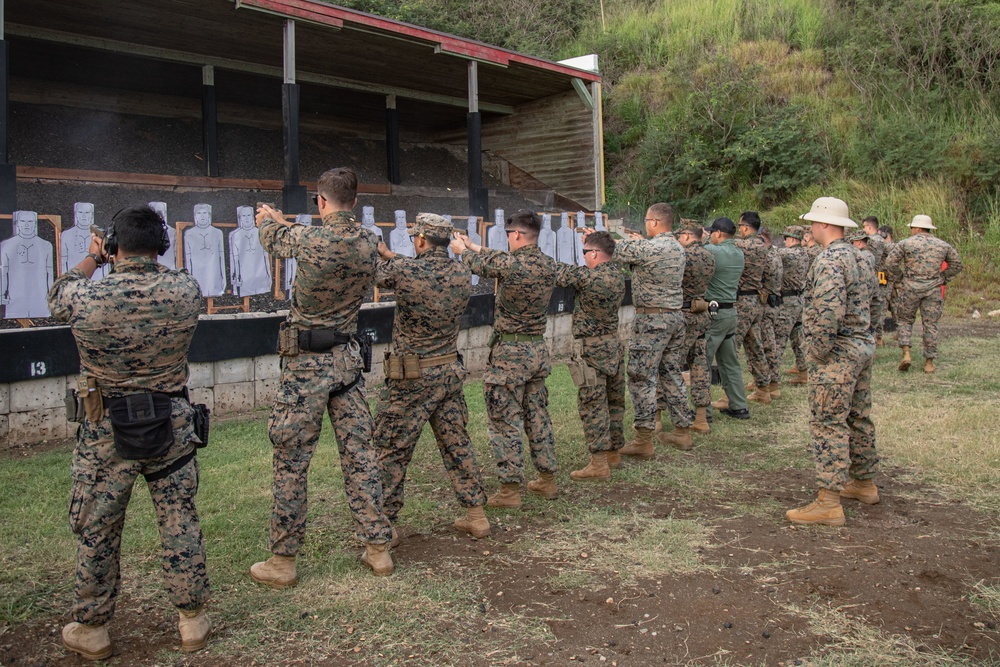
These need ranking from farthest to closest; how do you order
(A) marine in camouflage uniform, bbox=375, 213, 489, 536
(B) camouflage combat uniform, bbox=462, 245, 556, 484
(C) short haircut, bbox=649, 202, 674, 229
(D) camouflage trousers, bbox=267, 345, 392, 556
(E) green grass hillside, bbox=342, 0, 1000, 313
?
(E) green grass hillside, bbox=342, 0, 1000, 313 → (C) short haircut, bbox=649, 202, 674, 229 → (B) camouflage combat uniform, bbox=462, 245, 556, 484 → (A) marine in camouflage uniform, bbox=375, 213, 489, 536 → (D) camouflage trousers, bbox=267, 345, 392, 556

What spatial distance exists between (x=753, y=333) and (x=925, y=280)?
325 cm

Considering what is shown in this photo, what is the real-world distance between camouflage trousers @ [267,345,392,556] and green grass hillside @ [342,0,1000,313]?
14.9 m

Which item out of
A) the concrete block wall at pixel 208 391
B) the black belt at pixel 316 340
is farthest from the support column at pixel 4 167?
the black belt at pixel 316 340

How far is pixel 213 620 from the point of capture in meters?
3.63

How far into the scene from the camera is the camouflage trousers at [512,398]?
5.17 metres

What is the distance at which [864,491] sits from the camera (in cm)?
528

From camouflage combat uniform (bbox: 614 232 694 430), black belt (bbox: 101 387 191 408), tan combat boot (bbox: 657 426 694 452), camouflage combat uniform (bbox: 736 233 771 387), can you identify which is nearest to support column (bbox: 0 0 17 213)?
black belt (bbox: 101 387 191 408)

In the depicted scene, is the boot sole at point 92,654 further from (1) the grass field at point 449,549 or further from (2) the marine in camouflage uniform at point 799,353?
(2) the marine in camouflage uniform at point 799,353

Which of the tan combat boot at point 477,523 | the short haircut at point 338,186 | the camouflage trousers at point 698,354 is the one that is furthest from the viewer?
the camouflage trousers at point 698,354

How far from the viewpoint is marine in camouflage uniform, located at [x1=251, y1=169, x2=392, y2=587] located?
3.95 meters

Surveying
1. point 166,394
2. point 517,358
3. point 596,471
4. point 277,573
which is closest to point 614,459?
point 596,471

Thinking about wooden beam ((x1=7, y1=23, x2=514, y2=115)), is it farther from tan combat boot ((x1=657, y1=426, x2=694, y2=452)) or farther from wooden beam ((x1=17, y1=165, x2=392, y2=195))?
tan combat boot ((x1=657, y1=426, x2=694, y2=452))

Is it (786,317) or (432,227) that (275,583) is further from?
(786,317)

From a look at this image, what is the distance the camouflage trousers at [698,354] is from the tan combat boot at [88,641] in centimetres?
543
